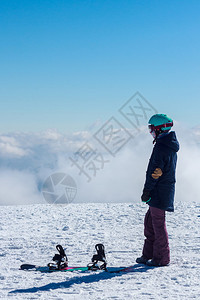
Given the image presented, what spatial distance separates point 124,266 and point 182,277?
0.98m

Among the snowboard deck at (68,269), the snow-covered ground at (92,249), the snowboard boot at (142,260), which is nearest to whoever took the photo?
the snow-covered ground at (92,249)

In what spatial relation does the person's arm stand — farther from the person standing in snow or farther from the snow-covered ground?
the snow-covered ground

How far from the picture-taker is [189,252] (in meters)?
5.78

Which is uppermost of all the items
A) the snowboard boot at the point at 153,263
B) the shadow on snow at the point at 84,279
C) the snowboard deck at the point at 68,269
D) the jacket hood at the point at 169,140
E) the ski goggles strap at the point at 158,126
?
the ski goggles strap at the point at 158,126

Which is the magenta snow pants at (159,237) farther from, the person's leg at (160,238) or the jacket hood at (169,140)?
the jacket hood at (169,140)

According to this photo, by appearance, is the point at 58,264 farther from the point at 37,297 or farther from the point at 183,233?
the point at 183,233

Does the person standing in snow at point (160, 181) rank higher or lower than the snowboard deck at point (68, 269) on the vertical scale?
higher

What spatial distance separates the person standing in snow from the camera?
15.7 feet

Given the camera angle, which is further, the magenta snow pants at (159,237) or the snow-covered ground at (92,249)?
the magenta snow pants at (159,237)

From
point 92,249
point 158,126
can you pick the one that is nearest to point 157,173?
point 158,126

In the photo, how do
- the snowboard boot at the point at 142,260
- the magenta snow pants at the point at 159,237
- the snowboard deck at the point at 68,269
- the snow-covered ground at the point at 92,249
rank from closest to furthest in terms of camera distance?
the snow-covered ground at the point at 92,249 → the snowboard deck at the point at 68,269 → the magenta snow pants at the point at 159,237 → the snowboard boot at the point at 142,260

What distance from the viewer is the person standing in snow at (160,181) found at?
15.7 ft

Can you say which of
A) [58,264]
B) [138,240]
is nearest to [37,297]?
[58,264]

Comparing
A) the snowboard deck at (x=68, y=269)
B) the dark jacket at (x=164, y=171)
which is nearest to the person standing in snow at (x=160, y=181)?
the dark jacket at (x=164, y=171)
